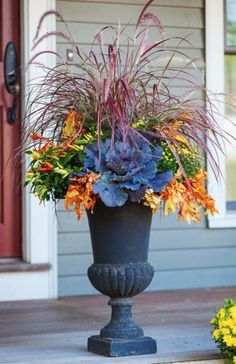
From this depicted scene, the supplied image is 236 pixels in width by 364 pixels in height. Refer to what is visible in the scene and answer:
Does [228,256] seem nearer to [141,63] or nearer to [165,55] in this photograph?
[165,55]

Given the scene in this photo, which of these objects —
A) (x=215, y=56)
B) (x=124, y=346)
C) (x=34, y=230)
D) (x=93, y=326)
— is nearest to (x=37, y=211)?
(x=34, y=230)

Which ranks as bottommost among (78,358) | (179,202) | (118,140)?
(78,358)

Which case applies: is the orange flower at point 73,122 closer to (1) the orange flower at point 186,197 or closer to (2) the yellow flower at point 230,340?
(1) the orange flower at point 186,197

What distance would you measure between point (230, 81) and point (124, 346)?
107 inches

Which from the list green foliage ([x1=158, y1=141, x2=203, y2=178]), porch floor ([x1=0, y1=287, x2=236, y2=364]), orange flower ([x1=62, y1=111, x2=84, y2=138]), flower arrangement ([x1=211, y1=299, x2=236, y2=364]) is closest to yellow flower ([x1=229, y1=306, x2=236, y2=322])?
flower arrangement ([x1=211, y1=299, x2=236, y2=364])

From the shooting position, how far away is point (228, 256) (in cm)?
569

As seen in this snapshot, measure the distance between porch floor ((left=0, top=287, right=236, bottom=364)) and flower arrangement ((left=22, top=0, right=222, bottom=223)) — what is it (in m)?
0.61

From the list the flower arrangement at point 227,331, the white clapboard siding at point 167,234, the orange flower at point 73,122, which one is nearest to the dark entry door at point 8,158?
the white clapboard siding at point 167,234

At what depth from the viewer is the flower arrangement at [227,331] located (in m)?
3.46

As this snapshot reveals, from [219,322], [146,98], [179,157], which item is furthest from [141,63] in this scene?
[219,322]

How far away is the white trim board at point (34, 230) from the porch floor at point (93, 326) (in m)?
0.09

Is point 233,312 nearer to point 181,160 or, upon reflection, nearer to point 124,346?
point 124,346

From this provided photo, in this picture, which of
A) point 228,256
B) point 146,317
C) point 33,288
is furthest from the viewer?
point 228,256

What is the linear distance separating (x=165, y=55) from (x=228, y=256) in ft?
4.65
